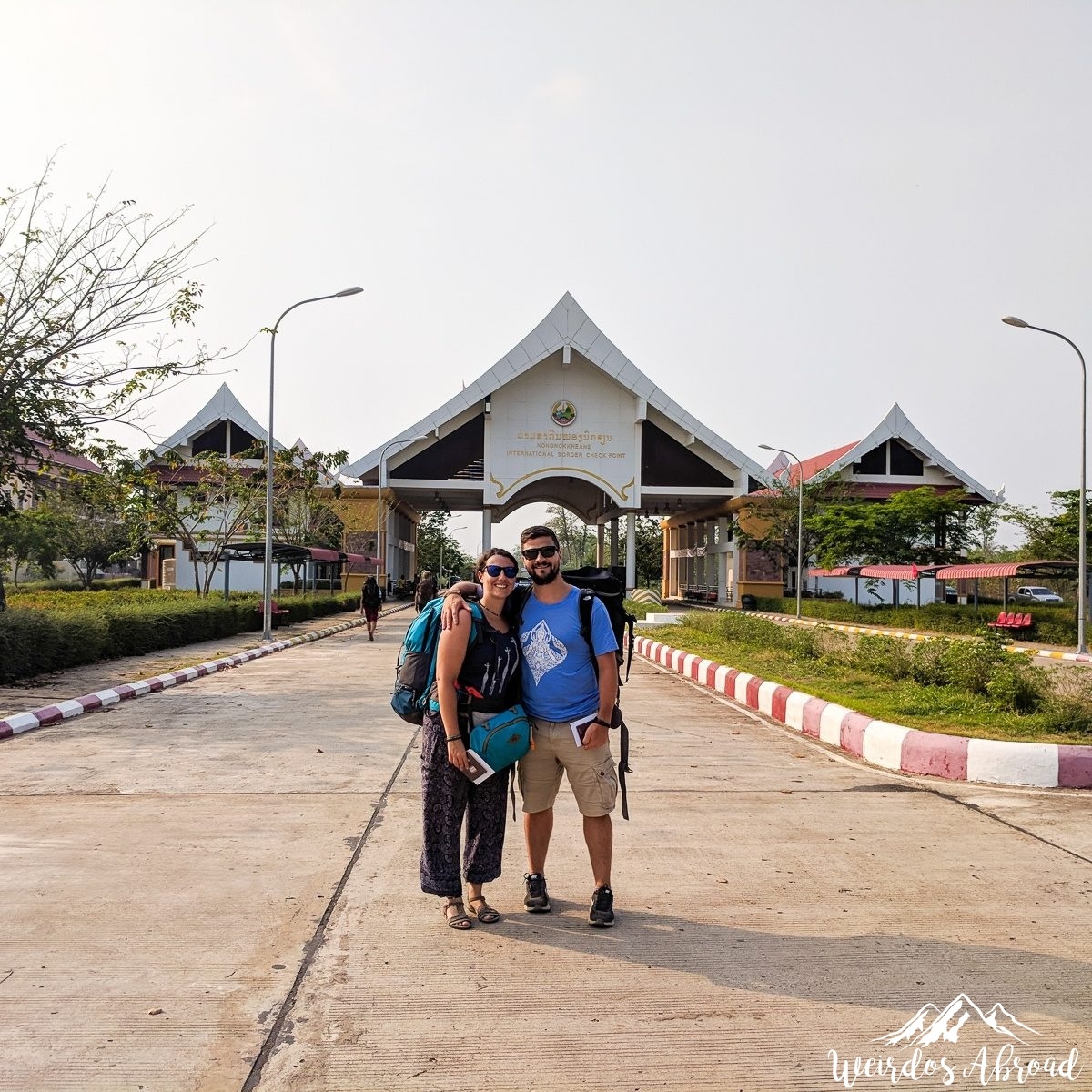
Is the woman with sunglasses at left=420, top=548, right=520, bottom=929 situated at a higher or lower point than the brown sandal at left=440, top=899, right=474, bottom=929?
higher

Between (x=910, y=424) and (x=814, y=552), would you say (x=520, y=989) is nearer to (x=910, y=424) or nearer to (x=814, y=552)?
(x=814, y=552)

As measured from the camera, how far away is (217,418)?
4672 centimetres

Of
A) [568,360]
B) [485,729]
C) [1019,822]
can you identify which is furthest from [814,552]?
[485,729]

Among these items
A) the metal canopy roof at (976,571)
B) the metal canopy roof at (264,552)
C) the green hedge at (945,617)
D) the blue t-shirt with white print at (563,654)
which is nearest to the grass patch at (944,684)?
the blue t-shirt with white print at (563,654)

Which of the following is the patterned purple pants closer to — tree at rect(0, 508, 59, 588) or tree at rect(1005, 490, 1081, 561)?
tree at rect(1005, 490, 1081, 561)

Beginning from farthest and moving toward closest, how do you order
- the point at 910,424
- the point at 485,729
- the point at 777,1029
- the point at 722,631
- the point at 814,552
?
1. the point at 910,424
2. the point at 814,552
3. the point at 722,631
4. the point at 485,729
5. the point at 777,1029

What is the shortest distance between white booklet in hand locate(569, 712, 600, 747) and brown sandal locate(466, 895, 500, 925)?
75 cm

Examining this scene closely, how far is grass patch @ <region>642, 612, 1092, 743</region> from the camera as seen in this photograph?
8406mm

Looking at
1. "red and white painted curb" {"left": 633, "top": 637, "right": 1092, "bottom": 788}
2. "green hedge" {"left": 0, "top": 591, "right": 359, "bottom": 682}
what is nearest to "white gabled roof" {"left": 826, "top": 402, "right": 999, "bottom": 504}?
"green hedge" {"left": 0, "top": 591, "right": 359, "bottom": 682}

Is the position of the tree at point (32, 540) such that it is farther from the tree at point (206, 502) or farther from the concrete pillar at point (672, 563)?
the concrete pillar at point (672, 563)

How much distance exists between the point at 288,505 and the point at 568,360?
437 inches

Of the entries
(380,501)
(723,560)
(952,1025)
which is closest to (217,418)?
(380,501)

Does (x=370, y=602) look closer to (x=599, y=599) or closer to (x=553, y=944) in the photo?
(x=599, y=599)

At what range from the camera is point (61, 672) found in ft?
47.8
